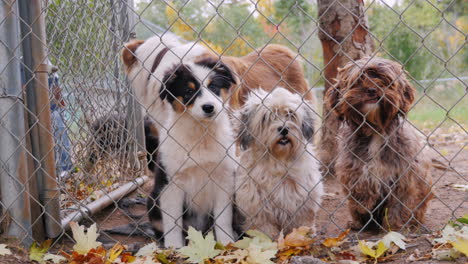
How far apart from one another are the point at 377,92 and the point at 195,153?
121 cm

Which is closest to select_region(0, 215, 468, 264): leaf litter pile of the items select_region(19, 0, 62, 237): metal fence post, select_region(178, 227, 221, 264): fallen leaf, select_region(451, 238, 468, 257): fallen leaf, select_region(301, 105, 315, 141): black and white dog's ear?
select_region(178, 227, 221, 264): fallen leaf

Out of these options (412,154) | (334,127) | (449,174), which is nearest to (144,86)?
(334,127)

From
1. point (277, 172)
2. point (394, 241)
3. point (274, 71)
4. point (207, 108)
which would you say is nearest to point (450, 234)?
point (394, 241)

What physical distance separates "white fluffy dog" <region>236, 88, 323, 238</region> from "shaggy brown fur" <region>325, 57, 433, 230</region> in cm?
27

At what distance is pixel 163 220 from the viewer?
126 inches

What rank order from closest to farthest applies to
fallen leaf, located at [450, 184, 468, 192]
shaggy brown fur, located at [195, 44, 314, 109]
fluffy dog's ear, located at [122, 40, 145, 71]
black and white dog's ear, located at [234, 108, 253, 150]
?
black and white dog's ear, located at [234, 108, 253, 150], fallen leaf, located at [450, 184, 468, 192], fluffy dog's ear, located at [122, 40, 145, 71], shaggy brown fur, located at [195, 44, 314, 109]

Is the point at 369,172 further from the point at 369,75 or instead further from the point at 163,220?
the point at 163,220

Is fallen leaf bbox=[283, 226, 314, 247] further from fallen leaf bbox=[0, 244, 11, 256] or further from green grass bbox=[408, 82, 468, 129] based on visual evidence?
green grass bbox=[408, 82, 468, 129]

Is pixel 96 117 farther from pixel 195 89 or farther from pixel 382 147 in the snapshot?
pixel 382 147

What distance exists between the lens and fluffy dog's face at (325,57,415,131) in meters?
2.93

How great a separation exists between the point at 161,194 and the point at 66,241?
67 cm

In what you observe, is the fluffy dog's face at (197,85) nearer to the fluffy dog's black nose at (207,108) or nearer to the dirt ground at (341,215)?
the fluffy dog's black nose at (207,108)

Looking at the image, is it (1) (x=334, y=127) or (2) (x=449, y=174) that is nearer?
(1) (x=334, y=127)

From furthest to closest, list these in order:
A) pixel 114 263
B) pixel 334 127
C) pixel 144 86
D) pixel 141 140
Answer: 1. pixel 141 140
2. pixel 334 127
3. pixel 144 86
4. pixel 114 263
